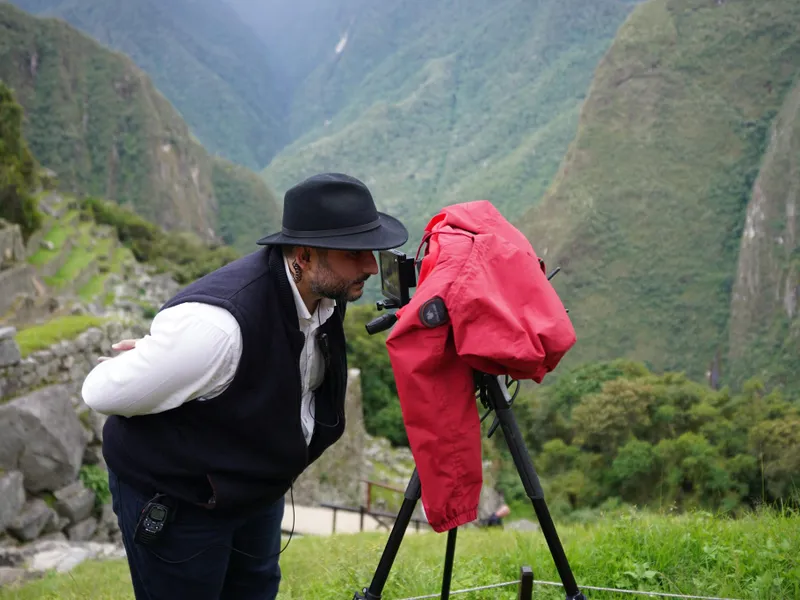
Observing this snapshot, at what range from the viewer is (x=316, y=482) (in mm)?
13297

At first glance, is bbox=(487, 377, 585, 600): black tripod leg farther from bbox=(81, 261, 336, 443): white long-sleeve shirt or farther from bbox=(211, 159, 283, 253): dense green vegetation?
bbox=(211, 159, 283, 253): dense green vegetation

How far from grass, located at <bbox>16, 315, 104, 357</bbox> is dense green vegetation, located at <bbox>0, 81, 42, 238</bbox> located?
1357 centimetres

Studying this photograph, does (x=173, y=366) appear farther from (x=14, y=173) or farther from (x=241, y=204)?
(x=241, y=204)

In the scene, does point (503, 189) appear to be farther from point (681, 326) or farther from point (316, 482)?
point (316, 482)

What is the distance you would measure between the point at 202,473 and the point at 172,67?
209205 millimetres

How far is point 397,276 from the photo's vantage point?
6.78 feet

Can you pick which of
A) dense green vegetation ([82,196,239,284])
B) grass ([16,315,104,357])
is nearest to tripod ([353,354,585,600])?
grass ([16,315,104,357])

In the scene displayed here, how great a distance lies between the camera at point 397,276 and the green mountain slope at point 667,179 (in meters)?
64.5

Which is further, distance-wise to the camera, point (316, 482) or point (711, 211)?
point (711, 211)

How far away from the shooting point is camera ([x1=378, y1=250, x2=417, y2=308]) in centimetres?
204

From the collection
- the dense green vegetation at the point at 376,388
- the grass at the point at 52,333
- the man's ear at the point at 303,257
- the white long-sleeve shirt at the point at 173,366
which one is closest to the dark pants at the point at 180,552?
the white long-sleeve shirt at the point at 173,366

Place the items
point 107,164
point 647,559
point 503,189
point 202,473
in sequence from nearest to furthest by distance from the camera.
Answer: point 202,473 → point 647,559 → point 107,164 → point 503,189

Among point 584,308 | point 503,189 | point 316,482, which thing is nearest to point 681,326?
point 584,308

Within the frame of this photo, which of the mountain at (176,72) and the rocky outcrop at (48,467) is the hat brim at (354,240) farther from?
the mountain at (176,72)
